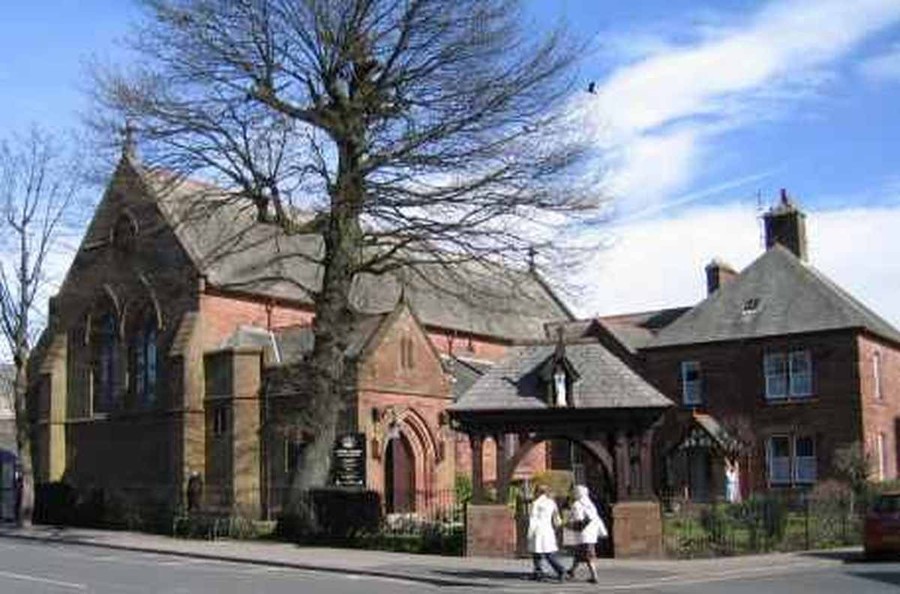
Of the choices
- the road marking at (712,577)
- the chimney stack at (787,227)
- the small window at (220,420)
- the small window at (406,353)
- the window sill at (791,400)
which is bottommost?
the road marking at (712,577)

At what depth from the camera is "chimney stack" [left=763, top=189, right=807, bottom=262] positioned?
50.6 meters

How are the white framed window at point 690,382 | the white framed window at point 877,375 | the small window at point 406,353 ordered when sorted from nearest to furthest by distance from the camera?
the small window at point 406,353
the white framed window at point 877,375
the white framed window at point 690,382

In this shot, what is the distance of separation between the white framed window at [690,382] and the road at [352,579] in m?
22.8

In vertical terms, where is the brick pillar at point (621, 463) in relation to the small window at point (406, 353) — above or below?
below

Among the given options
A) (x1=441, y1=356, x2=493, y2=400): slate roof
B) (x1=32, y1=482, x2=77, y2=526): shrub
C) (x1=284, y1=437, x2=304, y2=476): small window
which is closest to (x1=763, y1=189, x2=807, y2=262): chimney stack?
(x1=441, y1=356, x2=493, y2=400): slate roof

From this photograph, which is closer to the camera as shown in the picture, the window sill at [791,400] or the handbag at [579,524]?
the handbag at [579,524]

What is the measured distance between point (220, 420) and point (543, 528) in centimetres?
2438

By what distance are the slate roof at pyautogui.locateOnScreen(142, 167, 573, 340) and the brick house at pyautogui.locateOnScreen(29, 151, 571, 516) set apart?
0.16 meters

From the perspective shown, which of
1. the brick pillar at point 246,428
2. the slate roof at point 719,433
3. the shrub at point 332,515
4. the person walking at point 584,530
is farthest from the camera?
the slate roof at point 719,433

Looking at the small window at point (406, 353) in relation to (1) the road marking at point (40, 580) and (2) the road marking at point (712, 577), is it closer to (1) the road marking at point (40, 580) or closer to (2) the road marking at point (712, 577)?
(2) the road marking at point (712, 577)

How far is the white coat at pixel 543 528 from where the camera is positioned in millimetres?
21625

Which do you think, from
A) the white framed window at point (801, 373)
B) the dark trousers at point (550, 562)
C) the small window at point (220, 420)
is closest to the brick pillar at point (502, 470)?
the dark trousers at point (550, 562)

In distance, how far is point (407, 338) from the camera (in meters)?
42.6

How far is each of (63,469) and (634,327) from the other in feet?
87.9
